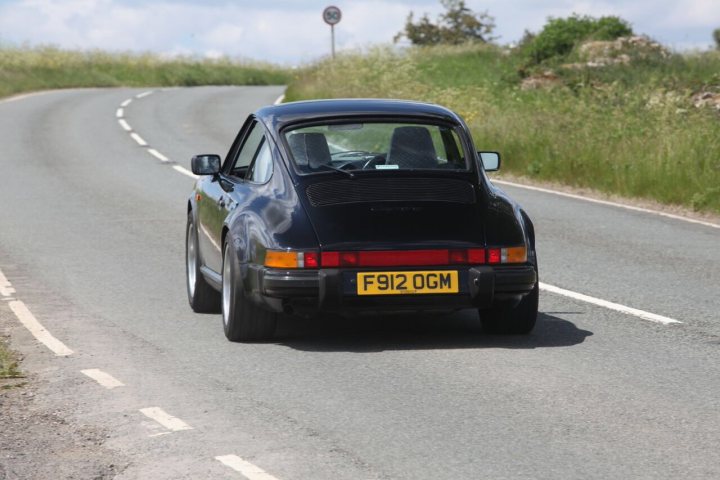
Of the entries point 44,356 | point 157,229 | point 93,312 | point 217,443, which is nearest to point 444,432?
point 217,443

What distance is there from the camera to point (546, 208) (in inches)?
669

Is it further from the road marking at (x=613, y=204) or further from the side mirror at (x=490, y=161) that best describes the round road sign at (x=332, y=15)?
the side mirror at (x=490, y=161)

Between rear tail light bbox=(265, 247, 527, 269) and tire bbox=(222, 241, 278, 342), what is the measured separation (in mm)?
411

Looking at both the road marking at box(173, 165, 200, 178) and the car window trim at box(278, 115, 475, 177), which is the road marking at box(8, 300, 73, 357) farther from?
the road marking at box(173, 165, 200, 178)

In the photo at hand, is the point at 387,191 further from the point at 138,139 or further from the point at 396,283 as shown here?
the point at 138,139

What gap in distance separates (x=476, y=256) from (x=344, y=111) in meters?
1.51

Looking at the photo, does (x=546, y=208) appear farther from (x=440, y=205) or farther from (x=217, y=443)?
(x=217, y=443)

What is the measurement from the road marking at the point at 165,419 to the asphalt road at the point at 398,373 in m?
0.06

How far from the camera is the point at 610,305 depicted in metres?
10.1

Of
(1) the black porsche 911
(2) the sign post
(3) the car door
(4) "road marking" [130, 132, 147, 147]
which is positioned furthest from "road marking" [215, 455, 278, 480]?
(2) the sign post

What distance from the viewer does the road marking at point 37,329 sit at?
28.0 ft

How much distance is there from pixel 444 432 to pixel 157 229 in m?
9.37

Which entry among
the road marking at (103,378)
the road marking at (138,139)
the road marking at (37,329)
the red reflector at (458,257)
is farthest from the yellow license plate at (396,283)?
the road marking at (138,139)

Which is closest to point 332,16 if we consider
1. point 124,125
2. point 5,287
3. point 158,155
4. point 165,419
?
point 124,125
